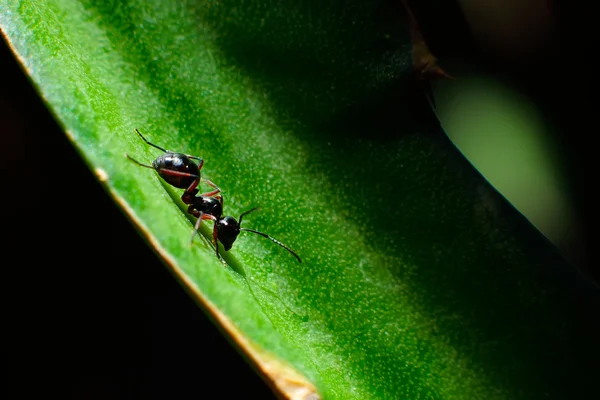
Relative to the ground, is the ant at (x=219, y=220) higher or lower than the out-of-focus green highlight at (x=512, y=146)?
higher

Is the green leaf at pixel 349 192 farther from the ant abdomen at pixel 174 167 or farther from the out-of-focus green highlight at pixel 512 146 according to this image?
the out-of-focus green highlight at pixel 512 146

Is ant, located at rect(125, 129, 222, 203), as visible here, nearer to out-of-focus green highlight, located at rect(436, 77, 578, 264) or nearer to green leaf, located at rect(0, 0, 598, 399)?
green leaf, located at rect(0, 0, 598, 399)

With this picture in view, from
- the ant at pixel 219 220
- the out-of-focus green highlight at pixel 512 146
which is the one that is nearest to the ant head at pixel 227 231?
the ant at pixel 219 220

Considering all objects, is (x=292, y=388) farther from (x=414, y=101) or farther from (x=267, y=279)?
(x=414, y=101)

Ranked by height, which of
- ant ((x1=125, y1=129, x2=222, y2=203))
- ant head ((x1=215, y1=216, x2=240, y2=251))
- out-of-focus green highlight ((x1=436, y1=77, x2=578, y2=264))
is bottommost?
out-of-focus green highlight ((x1=436, y1=77, x2=578, y2=264))

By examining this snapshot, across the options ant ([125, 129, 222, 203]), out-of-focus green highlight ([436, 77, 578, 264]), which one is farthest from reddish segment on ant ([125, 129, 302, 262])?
out-of-focus green highlight ([436, 77, 578, 264])

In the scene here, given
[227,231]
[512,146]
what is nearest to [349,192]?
[227,231]

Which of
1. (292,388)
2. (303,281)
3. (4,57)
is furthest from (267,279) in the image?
(4,57)
